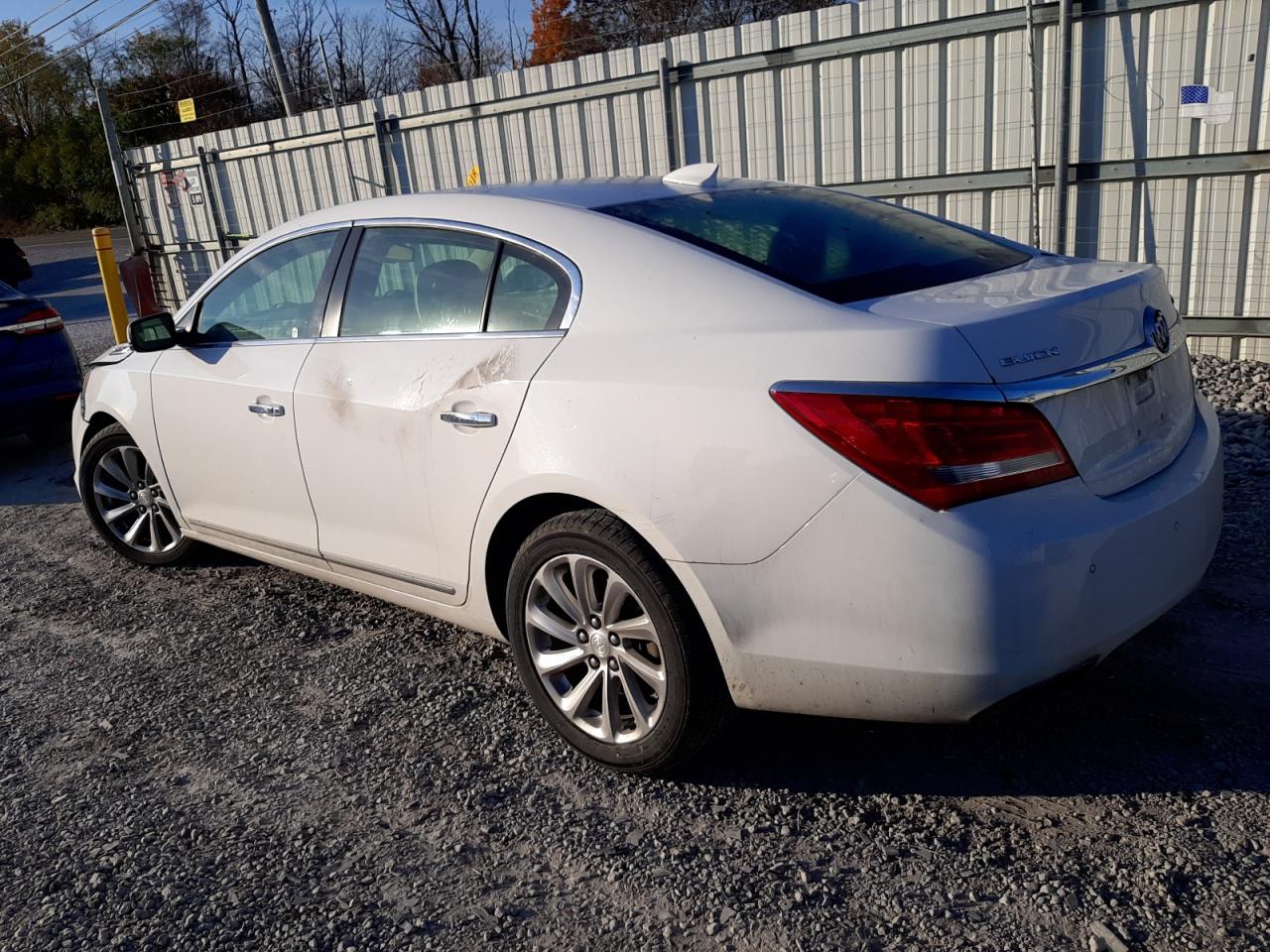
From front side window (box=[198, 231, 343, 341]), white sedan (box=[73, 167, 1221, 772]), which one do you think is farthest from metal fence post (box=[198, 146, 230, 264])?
white sedan (box=[73, 167, 1221, 772])

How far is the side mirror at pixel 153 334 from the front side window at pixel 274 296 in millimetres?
131

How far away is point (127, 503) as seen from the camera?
5020 mm

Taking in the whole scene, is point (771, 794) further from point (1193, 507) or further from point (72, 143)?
point (72, 143)

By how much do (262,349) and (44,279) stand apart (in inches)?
945

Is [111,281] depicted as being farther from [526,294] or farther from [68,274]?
[68,274]

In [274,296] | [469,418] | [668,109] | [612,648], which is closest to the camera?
[612,648]

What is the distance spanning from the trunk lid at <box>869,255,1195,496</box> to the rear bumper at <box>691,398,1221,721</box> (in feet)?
0.33

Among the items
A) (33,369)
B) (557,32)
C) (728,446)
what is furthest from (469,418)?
(557,32)

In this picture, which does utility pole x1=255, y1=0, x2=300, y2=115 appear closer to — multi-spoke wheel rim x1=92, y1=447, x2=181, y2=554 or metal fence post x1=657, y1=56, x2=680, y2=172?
metal fence post x1=657, y1=56, x2=680, y2=172

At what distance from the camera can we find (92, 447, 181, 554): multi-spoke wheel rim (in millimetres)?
4891

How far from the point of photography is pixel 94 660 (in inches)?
161

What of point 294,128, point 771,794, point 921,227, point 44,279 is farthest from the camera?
point 44,279

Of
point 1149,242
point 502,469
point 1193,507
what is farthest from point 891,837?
point 1149,242

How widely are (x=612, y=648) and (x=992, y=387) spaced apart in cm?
122
